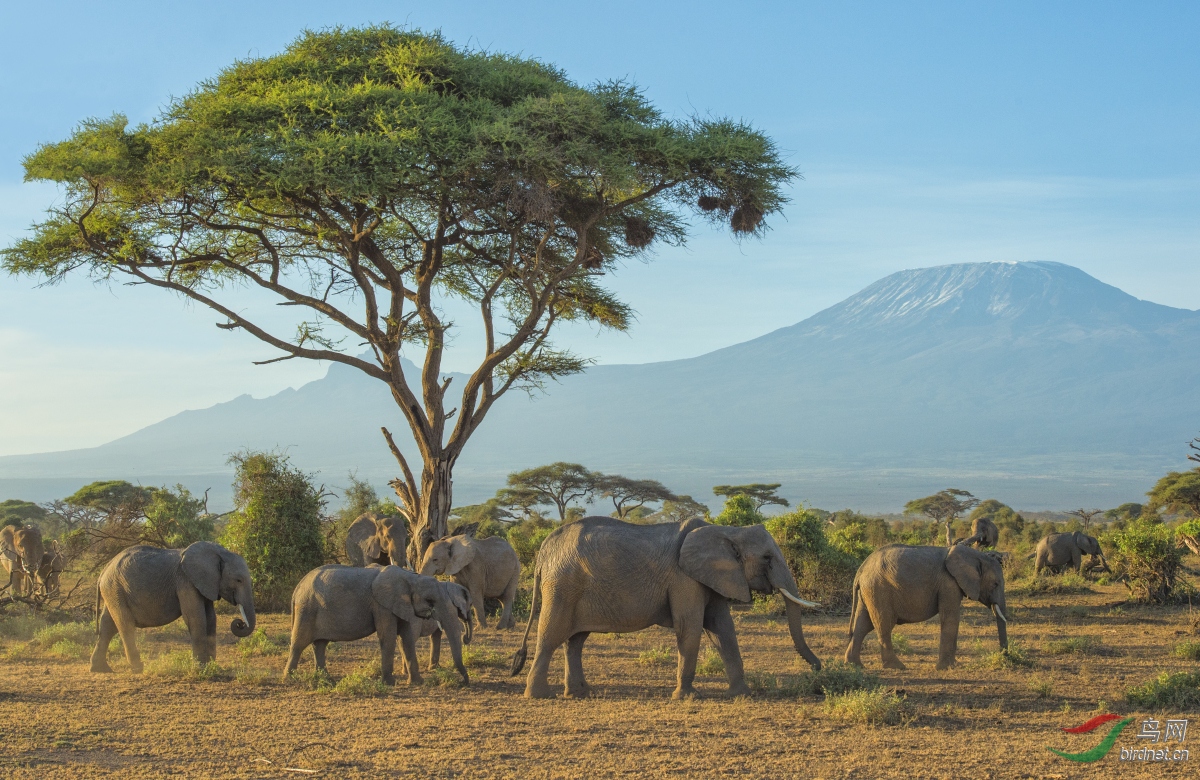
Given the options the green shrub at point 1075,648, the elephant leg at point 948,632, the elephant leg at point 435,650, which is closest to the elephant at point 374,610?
the elephant leg at point 435,650

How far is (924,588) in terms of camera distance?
1270 cm

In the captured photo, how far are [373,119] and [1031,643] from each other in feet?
40.9

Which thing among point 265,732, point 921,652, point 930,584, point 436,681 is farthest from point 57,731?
point 921,652

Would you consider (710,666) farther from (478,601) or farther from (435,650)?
(478,601)

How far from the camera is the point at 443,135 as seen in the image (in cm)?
1738

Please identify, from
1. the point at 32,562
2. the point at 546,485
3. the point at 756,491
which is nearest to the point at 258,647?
the point at 32,562

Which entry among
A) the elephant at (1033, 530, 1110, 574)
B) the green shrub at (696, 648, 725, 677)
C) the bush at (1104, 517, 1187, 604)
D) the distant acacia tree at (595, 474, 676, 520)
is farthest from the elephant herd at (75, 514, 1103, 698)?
the distant acacia tree at (595, 474, 676, 520)

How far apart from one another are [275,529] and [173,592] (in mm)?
7374

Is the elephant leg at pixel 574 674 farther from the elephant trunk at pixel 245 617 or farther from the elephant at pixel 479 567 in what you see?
the elephant at pixel 479 567

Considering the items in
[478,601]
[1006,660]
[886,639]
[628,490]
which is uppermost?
[628,490]

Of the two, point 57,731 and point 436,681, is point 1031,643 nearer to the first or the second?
point 436,681

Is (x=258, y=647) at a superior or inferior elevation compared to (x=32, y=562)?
inferior

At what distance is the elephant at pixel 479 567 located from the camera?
15.9 metres

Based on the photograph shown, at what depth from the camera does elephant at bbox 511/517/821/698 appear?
10883 millimetres
